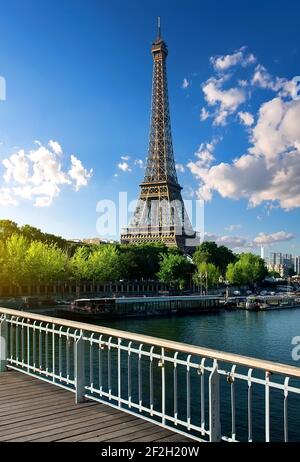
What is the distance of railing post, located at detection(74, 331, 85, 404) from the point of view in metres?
7.65

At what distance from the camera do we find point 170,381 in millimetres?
28953

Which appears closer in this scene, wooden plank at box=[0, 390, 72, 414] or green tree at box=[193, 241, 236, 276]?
wooden plank at box=[0, 390, 72, 414]

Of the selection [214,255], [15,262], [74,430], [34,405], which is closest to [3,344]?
[34,405]

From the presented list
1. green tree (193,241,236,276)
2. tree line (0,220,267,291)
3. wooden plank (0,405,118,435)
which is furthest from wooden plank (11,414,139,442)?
green tree (193,241,236,276)

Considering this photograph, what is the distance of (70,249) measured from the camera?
A: 3974 inches

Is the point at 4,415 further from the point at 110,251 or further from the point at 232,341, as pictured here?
the point at 110,251

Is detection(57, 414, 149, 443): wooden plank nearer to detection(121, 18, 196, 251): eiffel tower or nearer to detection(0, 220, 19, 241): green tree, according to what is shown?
detection(0, 220, 19, 241): green tree

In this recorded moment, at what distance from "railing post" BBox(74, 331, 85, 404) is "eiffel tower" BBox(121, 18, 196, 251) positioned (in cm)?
11368

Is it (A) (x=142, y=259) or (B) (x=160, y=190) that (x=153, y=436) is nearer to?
(A) (x=142, y=259)

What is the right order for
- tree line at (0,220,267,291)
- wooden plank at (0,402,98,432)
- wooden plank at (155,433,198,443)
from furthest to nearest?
tree line at (0,220,267,291)
wooden plank at (0,402,98,432)
wooden plank at (155,433,198,443)

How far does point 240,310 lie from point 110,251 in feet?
92.5

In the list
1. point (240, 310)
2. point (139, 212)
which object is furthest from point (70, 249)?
point (240, 310)

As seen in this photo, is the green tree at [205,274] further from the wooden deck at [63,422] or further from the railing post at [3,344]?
the wooden deck at [63,422]

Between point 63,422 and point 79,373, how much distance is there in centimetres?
118
